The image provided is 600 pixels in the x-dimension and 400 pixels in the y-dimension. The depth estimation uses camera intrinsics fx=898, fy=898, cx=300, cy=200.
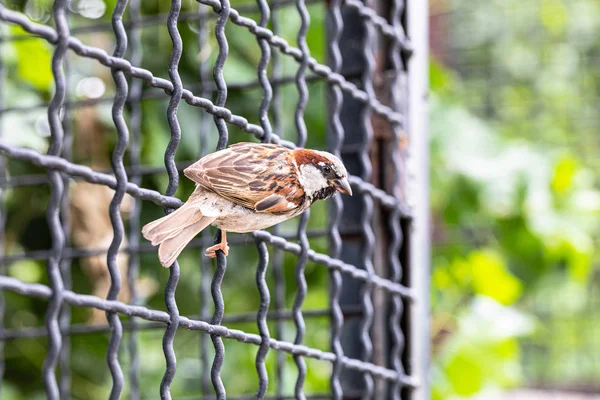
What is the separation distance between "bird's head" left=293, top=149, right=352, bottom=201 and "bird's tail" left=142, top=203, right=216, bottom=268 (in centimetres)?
27

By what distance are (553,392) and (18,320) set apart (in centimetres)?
343

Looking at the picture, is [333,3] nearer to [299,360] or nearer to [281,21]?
[299,360]

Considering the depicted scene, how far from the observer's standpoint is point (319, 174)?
1698mm

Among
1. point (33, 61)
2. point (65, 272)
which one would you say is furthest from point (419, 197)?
point (33, 61)

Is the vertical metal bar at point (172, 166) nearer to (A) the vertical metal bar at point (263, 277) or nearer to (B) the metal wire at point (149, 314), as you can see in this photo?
(B) the metal wire at point (149, 314)

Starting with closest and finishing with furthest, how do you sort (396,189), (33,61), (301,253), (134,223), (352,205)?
(301,253)
(396,189)
(352,205)
(134,223)
(33,61)

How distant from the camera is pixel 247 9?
→ 9.82ft

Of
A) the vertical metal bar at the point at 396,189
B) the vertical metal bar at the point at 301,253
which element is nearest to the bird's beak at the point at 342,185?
the vertical metal bar at the point at 301,253

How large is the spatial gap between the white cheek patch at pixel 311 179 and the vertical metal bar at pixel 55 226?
1.86ft

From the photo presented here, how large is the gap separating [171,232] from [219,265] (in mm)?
126

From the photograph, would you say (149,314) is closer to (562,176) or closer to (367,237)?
(367,237)

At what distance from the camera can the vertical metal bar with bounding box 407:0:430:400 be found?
2555mm

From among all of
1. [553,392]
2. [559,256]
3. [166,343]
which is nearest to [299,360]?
[166,343]

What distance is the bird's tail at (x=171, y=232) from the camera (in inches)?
55.2
